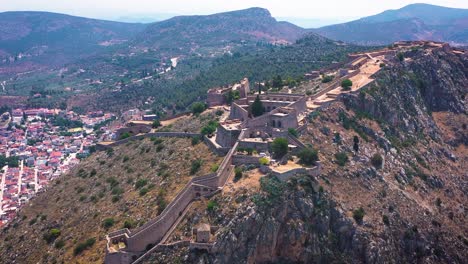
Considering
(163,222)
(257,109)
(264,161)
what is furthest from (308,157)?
(163,222)

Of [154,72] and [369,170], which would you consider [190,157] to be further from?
[154,72]

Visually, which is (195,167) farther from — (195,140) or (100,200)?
(100,200)

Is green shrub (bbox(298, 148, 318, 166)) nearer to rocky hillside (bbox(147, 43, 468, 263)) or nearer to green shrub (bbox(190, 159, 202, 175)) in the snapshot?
rocky hillside (bbox(147, 43, 468, 263))

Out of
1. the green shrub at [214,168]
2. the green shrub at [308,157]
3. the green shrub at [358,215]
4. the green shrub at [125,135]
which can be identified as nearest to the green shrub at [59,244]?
the green shrub at [214,168]

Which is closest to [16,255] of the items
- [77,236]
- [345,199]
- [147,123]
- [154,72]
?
[77,236]

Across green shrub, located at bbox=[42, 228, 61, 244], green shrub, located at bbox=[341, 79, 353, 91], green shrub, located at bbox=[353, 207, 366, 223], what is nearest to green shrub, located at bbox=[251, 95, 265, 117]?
green shrub, located at bbox=[341, 79, 353, 91]
